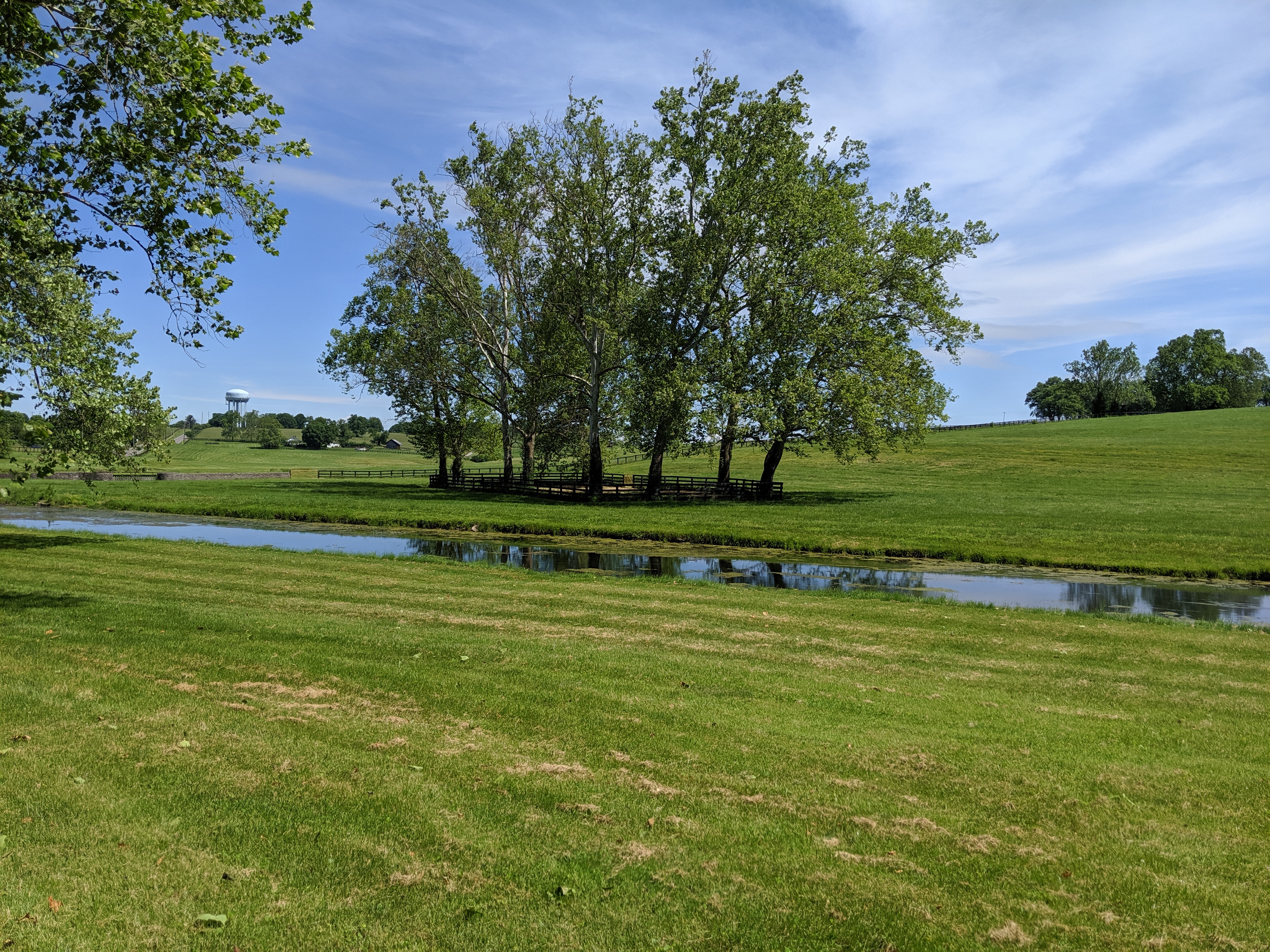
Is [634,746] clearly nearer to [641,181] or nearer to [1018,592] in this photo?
[1018,592]

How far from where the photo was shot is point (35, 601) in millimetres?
12906

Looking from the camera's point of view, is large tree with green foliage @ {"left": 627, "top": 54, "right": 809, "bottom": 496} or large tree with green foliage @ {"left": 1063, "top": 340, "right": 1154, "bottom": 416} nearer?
large tree with green foliage @ {"left": 627, "top": 54, "right": 809, "bottom": 496}

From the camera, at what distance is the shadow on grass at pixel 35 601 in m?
12.3

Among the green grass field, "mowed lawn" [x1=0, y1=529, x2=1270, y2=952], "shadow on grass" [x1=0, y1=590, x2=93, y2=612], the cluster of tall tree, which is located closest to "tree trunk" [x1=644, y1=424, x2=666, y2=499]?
the cluster of tall tree

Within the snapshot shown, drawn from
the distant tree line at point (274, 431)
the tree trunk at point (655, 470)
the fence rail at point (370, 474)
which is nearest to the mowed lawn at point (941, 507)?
the tree trunk at point (655, 470)

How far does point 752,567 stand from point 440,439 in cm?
3783

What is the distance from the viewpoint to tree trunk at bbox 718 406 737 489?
1592 inches

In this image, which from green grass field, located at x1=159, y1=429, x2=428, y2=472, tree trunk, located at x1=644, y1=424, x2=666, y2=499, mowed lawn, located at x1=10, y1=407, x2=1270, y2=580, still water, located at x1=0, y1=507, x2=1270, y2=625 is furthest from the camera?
green grass field, located at x1=159, y1=429, x2=428, y2=472

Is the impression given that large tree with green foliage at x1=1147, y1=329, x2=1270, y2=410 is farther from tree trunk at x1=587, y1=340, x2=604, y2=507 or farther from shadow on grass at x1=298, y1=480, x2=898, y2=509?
tree trunk at x1=587, y1=340, x2=604, y2=507

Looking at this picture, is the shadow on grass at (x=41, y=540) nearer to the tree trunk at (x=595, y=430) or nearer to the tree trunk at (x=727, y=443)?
the tree trunk at (x=595, y=430)

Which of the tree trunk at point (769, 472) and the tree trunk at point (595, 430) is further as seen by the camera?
the tree trunk at point (769, 472)

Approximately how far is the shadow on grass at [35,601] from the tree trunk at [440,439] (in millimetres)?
43127

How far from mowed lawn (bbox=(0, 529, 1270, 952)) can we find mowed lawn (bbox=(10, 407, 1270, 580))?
52.1 feet

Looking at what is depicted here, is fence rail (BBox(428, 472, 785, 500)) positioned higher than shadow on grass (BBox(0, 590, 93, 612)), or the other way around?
fence rail (BBox(428, 472, 785, 500))
